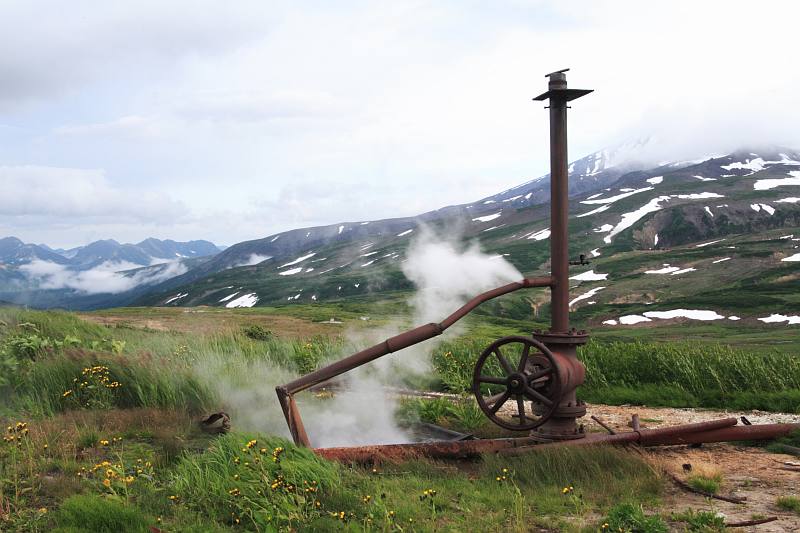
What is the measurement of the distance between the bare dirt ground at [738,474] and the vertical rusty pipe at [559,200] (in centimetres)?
239

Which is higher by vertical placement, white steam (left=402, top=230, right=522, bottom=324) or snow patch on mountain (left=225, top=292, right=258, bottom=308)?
white steam (left=402, top=230, right=522, bottom=324)

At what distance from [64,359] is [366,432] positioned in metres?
5.88

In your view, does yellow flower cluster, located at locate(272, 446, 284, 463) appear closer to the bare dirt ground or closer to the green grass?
the bare dirt ground

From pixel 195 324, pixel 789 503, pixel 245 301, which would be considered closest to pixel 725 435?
pixel 789 503

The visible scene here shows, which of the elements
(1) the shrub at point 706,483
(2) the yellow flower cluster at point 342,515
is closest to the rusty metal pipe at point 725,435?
(1) the shrub at point 706,483

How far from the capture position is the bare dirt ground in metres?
6.28

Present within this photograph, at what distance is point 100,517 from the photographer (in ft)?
19.8

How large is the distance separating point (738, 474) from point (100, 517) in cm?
732

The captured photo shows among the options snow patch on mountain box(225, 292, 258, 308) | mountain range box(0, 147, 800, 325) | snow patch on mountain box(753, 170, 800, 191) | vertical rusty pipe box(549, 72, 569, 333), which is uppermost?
snow patch on mountain box(753, 170, 800, 191)

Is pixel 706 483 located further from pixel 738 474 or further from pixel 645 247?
pixel 645 247

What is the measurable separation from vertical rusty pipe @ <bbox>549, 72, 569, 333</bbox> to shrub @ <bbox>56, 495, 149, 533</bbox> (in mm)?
5996

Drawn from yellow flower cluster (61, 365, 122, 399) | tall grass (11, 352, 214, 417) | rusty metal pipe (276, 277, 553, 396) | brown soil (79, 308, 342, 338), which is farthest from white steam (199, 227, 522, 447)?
brown soil (79, 308, 342, 338)

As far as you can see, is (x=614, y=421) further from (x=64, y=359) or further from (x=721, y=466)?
(x=64, y=359)

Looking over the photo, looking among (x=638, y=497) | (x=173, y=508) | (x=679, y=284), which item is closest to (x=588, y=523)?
(x=638, y=497)
